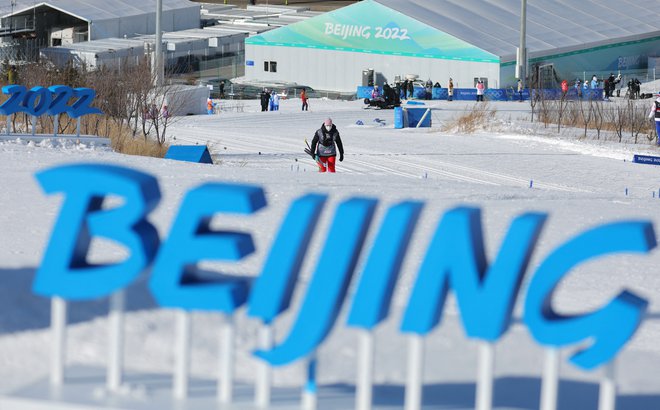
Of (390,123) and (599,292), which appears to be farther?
(390,123)

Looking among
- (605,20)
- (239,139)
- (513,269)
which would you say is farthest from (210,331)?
(605,20)

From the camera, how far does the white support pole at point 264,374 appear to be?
753cm

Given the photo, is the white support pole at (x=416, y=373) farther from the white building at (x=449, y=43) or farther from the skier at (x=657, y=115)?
the white building at (x=449, y=43)

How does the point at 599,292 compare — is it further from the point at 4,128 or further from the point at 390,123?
the point at 390,123

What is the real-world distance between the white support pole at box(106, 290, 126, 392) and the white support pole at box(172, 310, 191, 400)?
1.09 feet

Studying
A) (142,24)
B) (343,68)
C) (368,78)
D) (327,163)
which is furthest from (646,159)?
(142,24)

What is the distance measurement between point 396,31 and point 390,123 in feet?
59.9

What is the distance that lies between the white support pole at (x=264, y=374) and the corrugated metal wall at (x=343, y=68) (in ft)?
143

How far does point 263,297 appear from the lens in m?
7.28

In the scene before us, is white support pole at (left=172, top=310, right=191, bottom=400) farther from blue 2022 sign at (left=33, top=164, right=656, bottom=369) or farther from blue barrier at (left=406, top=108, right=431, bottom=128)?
blue barrier at (left=406, top=108, right=431, bottom=128)

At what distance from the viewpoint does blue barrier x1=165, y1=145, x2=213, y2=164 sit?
22.3 meters

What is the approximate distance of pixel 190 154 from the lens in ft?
73.6

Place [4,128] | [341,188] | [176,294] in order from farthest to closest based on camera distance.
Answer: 1. [4,128]
2. [341,188]
3. [176,294]

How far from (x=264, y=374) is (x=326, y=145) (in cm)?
1372
